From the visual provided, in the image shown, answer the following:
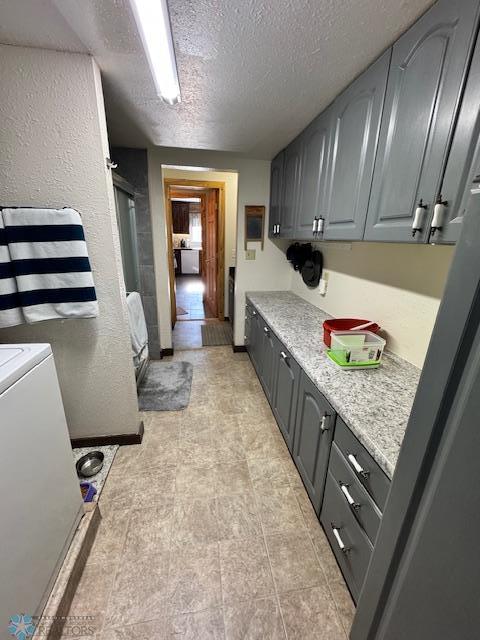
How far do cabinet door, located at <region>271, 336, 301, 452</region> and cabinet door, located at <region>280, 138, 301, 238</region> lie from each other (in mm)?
1046

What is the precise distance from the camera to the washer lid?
0.84m

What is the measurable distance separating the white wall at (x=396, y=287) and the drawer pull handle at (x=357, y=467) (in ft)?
2.17

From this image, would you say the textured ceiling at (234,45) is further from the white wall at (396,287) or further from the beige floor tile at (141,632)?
the beige floor tile at (141,632)

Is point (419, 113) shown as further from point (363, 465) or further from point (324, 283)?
point (324, 283)

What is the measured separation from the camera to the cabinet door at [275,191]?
247cm

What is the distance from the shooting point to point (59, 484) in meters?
1.08

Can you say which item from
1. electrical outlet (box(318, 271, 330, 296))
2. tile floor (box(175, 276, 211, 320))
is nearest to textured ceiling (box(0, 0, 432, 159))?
electrical outlet (box(318, 271, 330, 296))

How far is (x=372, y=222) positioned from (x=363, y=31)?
28.1 inches

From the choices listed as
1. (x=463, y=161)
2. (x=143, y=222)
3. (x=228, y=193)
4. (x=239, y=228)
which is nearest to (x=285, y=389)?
(x=463, y=161)

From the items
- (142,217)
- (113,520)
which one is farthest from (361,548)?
(142,217)

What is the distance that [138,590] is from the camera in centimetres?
110

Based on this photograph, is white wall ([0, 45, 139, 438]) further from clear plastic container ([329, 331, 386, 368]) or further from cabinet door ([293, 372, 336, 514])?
clear plastic container ([329, 331, 386, 368])

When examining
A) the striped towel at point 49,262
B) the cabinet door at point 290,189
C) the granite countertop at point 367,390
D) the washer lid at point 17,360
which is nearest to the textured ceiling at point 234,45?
the cabinet door at point 290,189

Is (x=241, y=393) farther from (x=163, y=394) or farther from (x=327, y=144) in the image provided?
(x=327, y=144)
